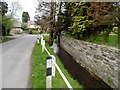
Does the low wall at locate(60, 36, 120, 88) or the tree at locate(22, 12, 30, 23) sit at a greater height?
the tree at locate(22, 12, 30, 23)

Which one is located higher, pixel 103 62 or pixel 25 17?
pixel 25 17

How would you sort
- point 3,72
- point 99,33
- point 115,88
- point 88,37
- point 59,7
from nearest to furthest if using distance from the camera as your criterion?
point 115,88 → point 3,72 → point 99,33 → point 88,37 → point 59,7

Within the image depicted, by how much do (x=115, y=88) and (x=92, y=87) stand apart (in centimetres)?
73

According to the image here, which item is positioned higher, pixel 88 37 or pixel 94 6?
pixel 94 6

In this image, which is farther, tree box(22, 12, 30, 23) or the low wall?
tree box(22, 12, 30, 23)

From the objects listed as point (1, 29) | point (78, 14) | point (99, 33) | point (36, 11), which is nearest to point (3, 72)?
point (99, 33)

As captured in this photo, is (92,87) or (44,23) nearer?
(92,87)

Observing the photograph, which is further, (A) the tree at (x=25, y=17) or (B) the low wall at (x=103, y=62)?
(A) the tree at (x=25, y=17)

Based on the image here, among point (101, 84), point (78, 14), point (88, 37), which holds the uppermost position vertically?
point (78, 14)

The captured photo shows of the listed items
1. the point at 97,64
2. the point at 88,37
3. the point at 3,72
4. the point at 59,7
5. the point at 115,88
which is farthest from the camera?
the point at 59,7

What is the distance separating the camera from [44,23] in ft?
82.1

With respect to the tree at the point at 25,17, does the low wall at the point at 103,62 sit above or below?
below

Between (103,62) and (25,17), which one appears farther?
(25,17)

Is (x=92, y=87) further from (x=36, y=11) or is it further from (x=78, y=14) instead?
(x=36, y=11)
